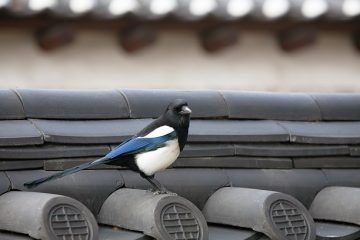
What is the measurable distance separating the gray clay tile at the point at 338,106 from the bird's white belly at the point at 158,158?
1105 mm

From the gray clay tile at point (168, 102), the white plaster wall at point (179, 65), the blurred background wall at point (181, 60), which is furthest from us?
the white plaster wall at point (179, 65)

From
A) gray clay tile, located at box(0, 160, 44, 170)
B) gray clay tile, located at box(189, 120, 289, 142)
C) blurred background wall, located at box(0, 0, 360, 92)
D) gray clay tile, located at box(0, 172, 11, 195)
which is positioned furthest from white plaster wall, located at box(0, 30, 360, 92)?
gray clay tile, located at box(0, 172, 11, 195)

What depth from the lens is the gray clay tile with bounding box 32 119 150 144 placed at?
12.4ft

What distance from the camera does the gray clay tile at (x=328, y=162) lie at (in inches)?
173

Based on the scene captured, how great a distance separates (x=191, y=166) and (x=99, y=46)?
6.64 m

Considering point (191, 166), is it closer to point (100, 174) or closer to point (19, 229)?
point (100, 174)

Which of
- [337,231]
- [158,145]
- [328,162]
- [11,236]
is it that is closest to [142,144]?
[158,145]

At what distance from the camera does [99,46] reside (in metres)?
10.6

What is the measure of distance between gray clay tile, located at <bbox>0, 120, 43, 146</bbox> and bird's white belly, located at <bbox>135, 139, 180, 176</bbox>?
1.32 ft

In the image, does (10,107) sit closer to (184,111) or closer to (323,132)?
(184,111)

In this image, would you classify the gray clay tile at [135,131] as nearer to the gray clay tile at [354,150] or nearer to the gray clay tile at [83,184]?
the gray clay tile at [83,184]

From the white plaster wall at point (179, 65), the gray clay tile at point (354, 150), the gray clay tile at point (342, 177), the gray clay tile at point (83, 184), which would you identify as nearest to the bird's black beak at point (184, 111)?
the gray clay tile at point (83, 184)

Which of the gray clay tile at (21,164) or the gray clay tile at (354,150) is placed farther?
the gray clay tile at (354,150)

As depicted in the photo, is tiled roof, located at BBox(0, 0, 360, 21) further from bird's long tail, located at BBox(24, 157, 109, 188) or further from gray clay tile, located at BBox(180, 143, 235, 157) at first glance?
bird's long tail, located at BBox(24, 157, 109, 188)
